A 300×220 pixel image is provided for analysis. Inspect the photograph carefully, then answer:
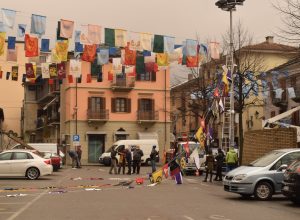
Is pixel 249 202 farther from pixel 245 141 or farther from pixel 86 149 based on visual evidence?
pixel 86 149

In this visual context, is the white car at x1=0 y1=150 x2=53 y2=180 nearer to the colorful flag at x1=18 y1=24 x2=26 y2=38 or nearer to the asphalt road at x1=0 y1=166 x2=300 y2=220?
the asphalt road at x1=0 y1=166 x2=300 y2=220

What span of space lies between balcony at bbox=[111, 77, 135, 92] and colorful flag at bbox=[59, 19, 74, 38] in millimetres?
29585

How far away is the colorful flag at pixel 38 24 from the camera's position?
26.8 metres

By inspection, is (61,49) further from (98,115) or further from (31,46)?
(98,115)

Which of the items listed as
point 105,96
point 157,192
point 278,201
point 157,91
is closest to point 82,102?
point 105,96

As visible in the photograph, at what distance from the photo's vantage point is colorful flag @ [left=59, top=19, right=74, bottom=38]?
1085 inches

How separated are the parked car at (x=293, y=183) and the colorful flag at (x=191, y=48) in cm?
1660

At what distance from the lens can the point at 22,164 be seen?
26.8 meters

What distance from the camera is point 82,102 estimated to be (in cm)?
5706

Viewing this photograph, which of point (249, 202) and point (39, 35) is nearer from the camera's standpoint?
point (249, 202)

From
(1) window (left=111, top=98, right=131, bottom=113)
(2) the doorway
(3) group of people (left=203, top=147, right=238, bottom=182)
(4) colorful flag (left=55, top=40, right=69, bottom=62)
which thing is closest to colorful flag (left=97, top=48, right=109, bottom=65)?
(4) colorful flag (left=55, top=40, right=69, bottom=62)

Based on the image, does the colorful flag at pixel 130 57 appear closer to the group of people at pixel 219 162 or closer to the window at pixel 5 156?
the group of people at pixel 219 162

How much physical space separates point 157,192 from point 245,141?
498 inches

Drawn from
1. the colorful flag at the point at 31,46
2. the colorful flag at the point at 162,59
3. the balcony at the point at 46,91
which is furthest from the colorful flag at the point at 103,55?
the balcony at the point at 46,91
